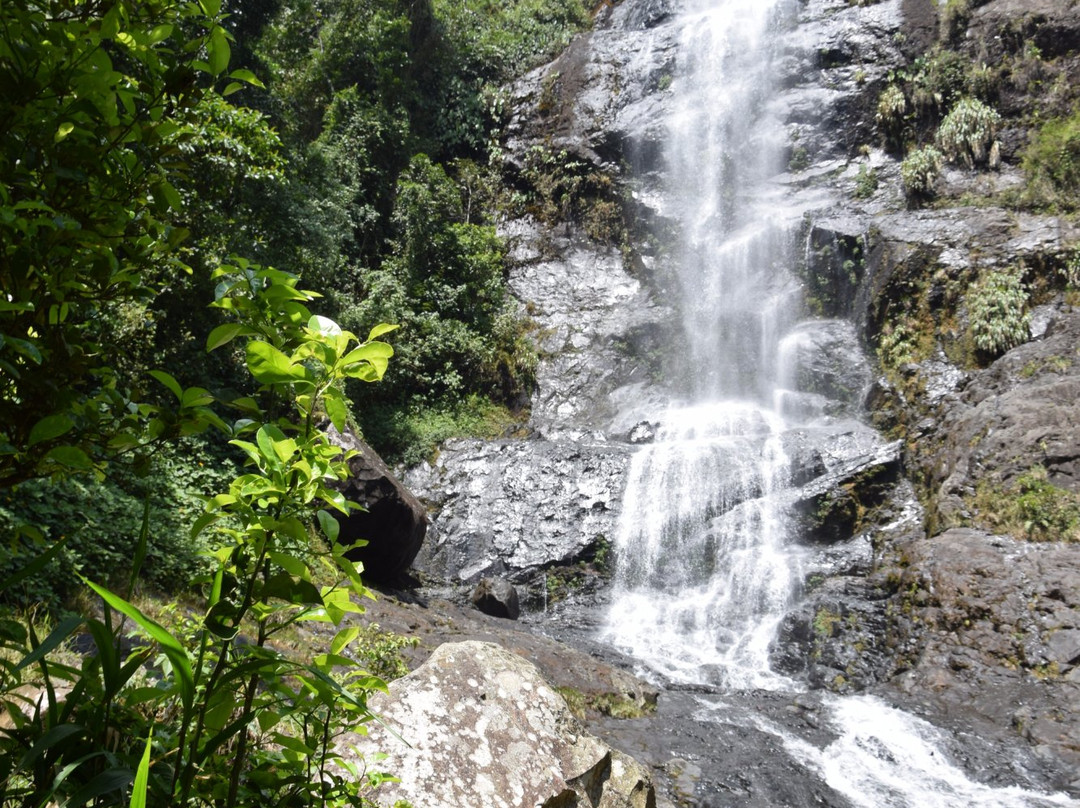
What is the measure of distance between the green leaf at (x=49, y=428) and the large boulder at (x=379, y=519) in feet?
26.3

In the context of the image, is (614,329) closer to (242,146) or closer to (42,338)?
(242,146)

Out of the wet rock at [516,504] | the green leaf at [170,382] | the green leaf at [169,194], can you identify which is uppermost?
the green leaf at [169,194]

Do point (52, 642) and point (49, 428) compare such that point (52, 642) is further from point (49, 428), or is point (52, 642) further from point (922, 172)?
point (922, 172)

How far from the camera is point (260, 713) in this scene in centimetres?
116

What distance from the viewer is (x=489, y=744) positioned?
9.61 ft

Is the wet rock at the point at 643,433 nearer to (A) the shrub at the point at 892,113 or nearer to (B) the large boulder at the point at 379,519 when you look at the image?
(B) the large boulder at the point at 379,519

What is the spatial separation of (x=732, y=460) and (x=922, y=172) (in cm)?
836

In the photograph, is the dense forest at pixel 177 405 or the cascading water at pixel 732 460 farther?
the cascading water at pixel 732 460

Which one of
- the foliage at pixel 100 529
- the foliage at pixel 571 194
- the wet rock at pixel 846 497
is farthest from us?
the foliage at pixel 571 194

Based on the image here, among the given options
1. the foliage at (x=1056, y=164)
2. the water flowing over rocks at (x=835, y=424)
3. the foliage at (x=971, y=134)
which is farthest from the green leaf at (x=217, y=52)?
the foliage at (x=971, y=134)

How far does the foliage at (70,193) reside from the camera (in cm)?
112

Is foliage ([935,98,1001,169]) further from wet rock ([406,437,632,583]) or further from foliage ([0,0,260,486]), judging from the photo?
foliage ([0,0,260,486])

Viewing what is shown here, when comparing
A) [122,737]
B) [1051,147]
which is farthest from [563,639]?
[1051,147]

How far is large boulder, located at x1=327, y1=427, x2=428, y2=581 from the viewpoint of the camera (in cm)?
917
